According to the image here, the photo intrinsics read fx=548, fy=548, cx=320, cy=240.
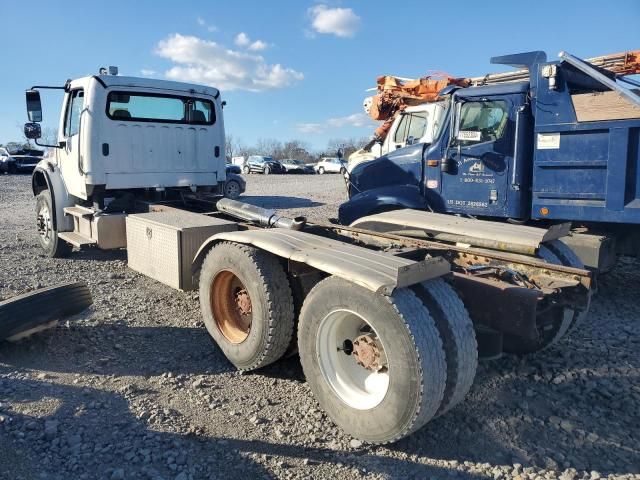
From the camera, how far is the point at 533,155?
6.58m

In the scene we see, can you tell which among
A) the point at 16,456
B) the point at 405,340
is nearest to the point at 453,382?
the point at 405,340

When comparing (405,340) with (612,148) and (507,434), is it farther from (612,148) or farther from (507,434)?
(612,148)

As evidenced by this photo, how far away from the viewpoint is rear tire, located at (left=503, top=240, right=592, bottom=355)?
4203 millimetres

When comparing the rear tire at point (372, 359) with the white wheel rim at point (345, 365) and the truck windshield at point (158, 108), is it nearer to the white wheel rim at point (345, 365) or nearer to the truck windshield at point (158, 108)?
the white wheel rim at point (345, 365)

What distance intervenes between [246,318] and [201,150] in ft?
13.8

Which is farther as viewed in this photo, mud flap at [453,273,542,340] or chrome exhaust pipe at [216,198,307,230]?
chrome exhaust pipe at [216,198,307,230]

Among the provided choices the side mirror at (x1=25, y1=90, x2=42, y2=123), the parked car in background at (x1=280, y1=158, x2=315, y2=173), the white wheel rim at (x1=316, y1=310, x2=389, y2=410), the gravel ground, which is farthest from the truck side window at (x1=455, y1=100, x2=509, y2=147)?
the parked car in background at (x1=280, y1=158, x2=315, y2=173)

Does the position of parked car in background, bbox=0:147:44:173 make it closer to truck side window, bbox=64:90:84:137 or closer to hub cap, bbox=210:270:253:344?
truck side window, bbox=64:90:84:137

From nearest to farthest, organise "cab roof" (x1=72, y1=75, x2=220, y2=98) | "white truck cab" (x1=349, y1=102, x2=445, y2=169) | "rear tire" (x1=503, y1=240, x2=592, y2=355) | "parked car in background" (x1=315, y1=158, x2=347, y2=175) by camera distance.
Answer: "rear tire" (x1=503, y1=240, x2=592, y2=355), "cab roof" (x1=72, y1=75, x2=220, y2=98), "white truck cab" (x1=349, y1=102, x2=445, y2=169), "parked car in background" (x1=315, y1=158, x2=347, y2=175)

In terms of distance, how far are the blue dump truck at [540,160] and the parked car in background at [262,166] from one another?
3597 centimetres

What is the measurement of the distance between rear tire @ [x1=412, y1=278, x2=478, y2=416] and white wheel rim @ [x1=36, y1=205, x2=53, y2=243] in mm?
6767

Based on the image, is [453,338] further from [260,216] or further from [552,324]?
[260,216]

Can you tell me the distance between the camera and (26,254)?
841cm

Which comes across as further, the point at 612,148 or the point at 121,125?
the point at 121,125
